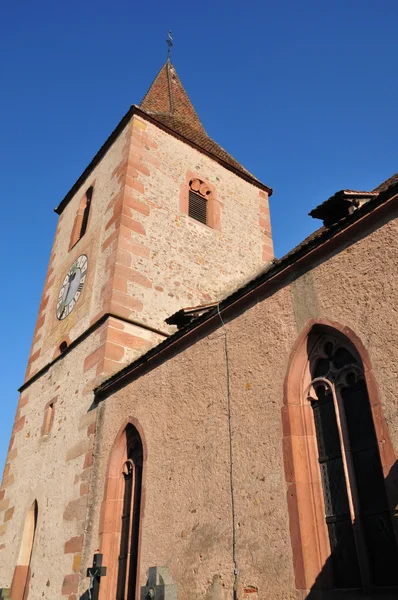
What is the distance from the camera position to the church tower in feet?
29.3

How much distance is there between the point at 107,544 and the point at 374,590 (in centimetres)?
436

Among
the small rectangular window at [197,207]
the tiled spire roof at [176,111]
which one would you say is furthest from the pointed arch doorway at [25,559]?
the tiled spire roof at [176,111]

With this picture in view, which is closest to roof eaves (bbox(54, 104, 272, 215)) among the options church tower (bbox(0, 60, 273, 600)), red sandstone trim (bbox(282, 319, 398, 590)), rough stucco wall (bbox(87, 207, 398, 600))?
church tower (bbox(0, 60, 273, 600))

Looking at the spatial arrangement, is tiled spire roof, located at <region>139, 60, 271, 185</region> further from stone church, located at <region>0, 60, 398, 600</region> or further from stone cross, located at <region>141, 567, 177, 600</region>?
stone cross, located at <region>141, 567, 177, 600</region>

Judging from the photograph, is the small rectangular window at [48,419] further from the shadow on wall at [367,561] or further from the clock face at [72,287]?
the shadow on wall at [367,561]

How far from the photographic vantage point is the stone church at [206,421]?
4.66m

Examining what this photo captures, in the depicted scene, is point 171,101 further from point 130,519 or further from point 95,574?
point 95,574

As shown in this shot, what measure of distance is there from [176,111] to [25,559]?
44.0ft

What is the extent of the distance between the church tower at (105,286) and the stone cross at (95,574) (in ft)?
1.89

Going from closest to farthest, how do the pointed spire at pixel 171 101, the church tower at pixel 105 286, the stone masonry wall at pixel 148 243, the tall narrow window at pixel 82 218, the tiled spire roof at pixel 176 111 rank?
the church tower at pixel 105 286 → the stone masonry wall at pixel 148 243 → the tall narrow window at pixel 82 218 → the tiled spire roof at pixel 176 111 → the pointed spire at pixel 171 101

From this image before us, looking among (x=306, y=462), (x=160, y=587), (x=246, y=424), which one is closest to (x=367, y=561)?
(x=306, y=462)

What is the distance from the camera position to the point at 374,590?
13.7ft

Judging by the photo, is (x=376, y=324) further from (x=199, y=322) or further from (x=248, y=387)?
(x=199, y=322)

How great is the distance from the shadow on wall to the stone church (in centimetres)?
1
